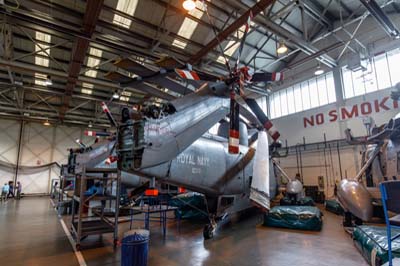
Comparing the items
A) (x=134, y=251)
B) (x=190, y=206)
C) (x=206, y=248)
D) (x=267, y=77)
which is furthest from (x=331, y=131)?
(x=134, y=251)

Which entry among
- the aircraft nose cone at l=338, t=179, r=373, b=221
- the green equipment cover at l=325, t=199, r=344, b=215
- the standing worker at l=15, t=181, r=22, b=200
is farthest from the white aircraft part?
the standing worker at l=15, t=181, r=22, b=200

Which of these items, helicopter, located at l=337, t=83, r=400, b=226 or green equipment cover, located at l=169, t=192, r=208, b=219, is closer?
helicopter, located at l=337, t=83, r=400, b=226

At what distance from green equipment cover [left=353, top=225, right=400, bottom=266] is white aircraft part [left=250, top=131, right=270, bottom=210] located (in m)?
1.76

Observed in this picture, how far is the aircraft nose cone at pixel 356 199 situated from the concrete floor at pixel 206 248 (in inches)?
26.9

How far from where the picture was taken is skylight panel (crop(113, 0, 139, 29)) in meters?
7.72

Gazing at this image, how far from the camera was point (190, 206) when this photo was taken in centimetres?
764

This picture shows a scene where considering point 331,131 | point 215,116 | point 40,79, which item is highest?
point 40,79

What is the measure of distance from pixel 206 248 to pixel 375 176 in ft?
20.4

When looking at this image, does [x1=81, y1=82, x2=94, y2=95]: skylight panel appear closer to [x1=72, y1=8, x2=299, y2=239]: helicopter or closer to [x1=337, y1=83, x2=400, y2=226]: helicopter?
[x1=72, y1=8, x2=299, y2=239]: helicopter

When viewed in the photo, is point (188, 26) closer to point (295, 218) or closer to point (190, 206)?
point (190, 206)

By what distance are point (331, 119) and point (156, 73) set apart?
1059cm

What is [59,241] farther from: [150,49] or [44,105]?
[44,105]

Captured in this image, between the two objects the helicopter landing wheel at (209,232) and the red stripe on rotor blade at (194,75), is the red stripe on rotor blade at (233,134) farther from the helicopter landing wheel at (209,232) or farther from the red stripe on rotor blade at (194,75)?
the helicopter landing wheel at (209,232)

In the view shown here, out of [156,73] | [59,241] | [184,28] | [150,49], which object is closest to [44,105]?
[150,49]
